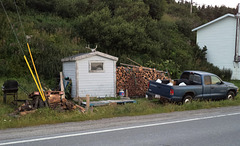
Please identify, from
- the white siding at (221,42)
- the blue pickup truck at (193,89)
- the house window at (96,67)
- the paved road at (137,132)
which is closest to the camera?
the paved road at (137,132)

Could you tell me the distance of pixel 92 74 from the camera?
1346 centimetres

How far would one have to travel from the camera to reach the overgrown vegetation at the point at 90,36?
1706 cm

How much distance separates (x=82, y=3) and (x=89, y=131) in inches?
829

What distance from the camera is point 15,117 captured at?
891cm

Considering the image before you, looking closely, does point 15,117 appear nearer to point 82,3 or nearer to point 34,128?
point 34,128

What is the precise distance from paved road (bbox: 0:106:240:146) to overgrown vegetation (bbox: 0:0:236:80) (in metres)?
9.43

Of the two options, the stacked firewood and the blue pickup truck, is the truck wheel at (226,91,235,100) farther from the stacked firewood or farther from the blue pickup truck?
the stacked firewood

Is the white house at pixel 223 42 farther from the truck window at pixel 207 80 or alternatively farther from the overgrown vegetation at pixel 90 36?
the truck window at pixel 207 80

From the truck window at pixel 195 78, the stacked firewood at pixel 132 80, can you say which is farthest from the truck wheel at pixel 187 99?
the stacked firewood at pixel 132 80

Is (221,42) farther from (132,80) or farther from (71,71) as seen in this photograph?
(71,71)

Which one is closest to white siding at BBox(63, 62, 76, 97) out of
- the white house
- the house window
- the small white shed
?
the small white shed

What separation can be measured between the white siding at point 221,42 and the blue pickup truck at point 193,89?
40.2 feet

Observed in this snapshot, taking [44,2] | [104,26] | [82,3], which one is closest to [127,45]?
[104,26]

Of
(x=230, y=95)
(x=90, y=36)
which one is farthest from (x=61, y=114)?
(x=90, y=36)
